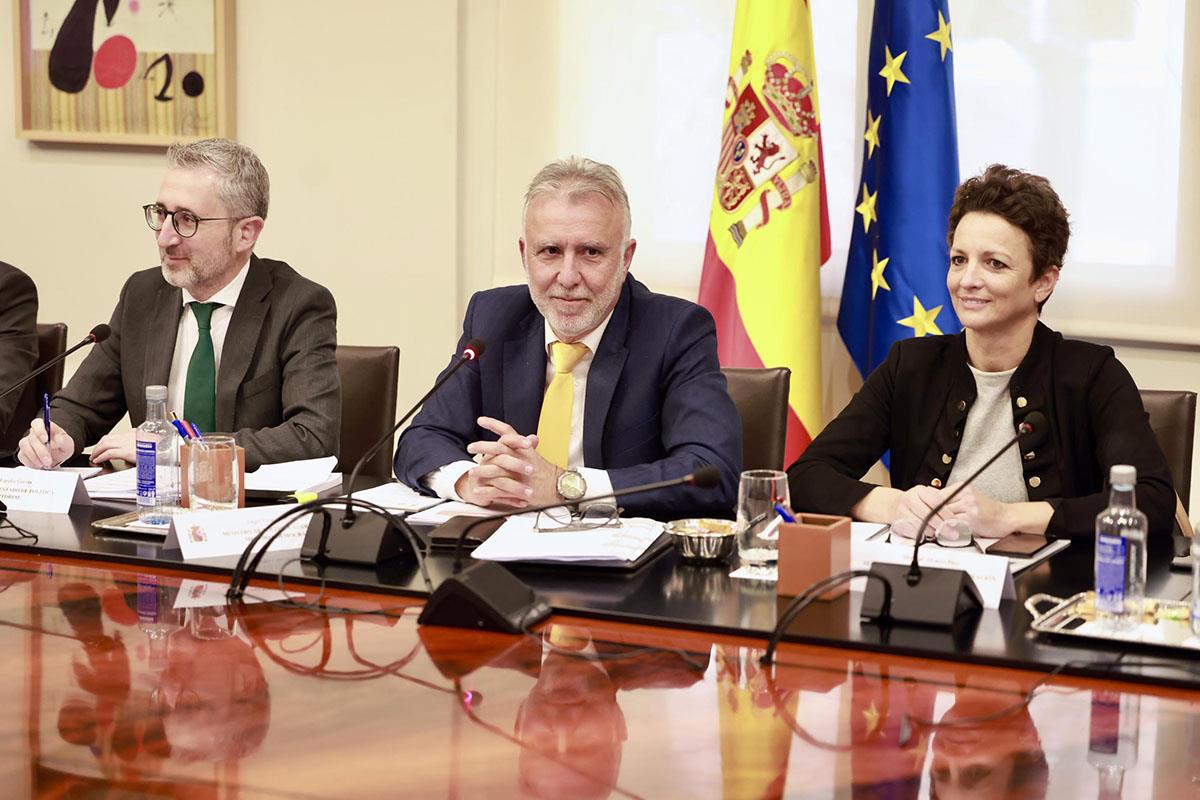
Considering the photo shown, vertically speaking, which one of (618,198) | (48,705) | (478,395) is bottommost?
(48,705)

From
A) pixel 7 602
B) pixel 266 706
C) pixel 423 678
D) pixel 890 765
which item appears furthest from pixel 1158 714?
pixel 7 602

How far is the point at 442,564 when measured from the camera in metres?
2.12

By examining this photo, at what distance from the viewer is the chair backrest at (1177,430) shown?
281 cm

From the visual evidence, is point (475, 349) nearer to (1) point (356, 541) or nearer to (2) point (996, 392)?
(1) point (356, 541)

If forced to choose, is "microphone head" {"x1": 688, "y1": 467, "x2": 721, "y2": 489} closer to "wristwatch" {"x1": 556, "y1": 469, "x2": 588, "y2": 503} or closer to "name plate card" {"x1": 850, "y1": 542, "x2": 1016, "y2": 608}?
"name plate card" {"x1": 850, "y1": 542, "x2": 1016, "y2": 608}

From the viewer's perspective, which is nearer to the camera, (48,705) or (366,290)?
(48,705)

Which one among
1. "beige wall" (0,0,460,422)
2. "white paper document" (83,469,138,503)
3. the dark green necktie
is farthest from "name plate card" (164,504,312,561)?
"beige wall" (0,0,460,422)

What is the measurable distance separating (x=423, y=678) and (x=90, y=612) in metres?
0.56

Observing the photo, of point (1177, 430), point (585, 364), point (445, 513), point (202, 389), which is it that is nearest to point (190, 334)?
point (202, 389)

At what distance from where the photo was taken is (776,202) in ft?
13.1

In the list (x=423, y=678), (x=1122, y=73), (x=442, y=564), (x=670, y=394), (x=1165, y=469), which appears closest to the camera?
(x=423, y=678)

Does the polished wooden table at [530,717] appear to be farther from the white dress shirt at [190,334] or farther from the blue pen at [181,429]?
the white dress shirt at [190,334]

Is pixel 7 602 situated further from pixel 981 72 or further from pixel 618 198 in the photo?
pixel 981 72

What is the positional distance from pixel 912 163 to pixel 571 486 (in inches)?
75.0
